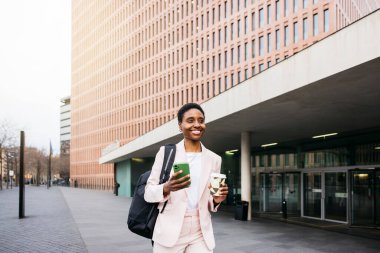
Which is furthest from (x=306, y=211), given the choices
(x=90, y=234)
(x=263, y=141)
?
(x=90, y=234)

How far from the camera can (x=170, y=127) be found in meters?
20.7

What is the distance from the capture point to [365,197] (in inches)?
651

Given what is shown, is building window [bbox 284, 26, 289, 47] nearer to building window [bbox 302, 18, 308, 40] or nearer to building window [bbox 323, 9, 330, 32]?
building window [bbox 302, 18, 308, 40]

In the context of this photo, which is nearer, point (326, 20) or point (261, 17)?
point (326, 20)

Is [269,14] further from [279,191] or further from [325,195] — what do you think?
[325,195]

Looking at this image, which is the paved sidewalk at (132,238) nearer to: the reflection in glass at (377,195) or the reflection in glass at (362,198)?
the reflection in glass at (362,198)

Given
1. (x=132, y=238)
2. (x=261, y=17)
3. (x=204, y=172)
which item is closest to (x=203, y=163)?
(x=204, y=172)

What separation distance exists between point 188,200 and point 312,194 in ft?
55.4

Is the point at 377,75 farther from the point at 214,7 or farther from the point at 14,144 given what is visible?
the point at 214,7

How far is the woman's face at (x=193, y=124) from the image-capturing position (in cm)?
371

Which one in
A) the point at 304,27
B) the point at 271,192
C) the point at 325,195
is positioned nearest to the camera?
the point at 325,195

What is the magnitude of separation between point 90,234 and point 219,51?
49771 mm

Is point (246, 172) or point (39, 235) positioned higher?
point (246, 172)

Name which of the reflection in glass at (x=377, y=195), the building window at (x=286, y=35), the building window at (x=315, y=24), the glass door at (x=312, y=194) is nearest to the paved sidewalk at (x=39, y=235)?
the glass door at (x=312, y=194)
